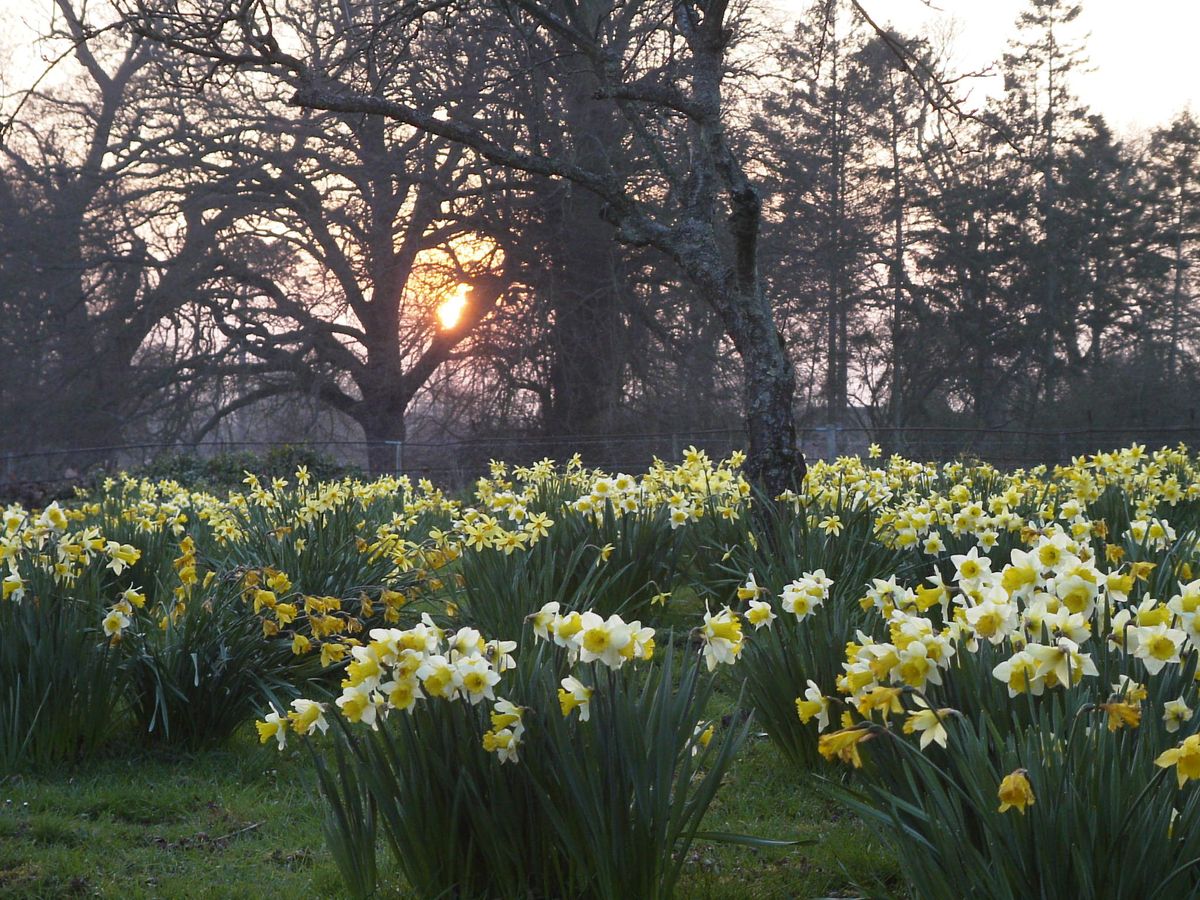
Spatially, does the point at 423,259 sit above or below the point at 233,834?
above

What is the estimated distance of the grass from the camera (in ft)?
8.46

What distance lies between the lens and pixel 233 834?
2998mm

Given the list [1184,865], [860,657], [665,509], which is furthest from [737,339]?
[1184,865]

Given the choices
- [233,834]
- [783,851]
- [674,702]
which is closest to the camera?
[674,702]

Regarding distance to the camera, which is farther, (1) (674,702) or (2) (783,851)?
(2) (783,851)

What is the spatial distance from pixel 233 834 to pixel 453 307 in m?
13.6

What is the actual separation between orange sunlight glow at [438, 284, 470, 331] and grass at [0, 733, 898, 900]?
42.2 ft

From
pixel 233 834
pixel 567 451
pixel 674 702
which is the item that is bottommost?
pixel 233 834

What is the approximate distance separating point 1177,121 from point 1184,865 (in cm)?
2113

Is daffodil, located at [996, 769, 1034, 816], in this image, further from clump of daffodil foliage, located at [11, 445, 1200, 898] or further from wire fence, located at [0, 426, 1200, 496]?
wire fence, located at [0, 426, 1200, 496]

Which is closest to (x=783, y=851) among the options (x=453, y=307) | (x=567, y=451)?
(x=567, y=451)

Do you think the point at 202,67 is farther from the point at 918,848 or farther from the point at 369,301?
the point at 918,848

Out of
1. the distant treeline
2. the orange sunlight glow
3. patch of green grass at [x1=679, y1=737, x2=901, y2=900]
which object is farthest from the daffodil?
the orange sunlight glow

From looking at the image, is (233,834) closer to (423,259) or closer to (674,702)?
(674,702)
